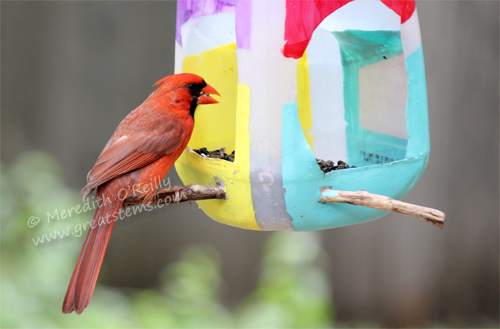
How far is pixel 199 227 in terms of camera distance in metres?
4.02

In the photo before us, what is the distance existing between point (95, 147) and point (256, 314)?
206 centimetres

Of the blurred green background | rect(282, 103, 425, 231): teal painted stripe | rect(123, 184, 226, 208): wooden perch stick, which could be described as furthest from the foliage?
rect(282, 103, 425, 231): teal painted stripe

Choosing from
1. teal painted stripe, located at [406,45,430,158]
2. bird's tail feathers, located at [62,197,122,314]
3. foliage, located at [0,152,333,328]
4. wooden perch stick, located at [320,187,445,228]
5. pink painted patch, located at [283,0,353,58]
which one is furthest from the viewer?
foliage, located at [0,152,333,328]

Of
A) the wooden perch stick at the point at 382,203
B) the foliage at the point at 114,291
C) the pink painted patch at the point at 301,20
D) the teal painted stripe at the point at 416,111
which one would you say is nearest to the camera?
the wooden perch stick at the point at 382,203

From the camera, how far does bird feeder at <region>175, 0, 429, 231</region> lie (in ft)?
5.50

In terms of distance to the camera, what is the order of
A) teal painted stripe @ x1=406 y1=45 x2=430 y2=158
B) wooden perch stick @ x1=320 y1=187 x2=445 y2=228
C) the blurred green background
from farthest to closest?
the blurred green background < teal painted stripe @ x1=406 y1=45 x2=430 y2=158 < wooden perch stick @ x1=320 y1=187 x2=445 y2=228

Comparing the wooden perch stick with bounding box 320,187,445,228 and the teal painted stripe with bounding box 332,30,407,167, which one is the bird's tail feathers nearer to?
the wooden perch stick with bounding box 320,187,445,228

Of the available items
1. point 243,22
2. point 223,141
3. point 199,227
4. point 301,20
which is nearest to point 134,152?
point 223,141

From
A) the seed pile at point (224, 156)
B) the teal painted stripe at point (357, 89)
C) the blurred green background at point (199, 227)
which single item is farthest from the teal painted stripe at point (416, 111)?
the blurred green background at point (199, 227)

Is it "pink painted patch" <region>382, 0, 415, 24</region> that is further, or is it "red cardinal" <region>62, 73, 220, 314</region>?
"red cardinal" <region>62, 73, 220, 314</region>

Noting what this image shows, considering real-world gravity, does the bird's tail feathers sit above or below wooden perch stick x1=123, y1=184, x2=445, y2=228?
below

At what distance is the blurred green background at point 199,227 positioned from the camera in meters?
3.03

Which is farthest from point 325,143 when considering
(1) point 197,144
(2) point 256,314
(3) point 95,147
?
(3) point 95,147

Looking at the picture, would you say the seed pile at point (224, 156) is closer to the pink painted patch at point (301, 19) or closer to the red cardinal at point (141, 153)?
the red cardinal at point (141, 153)
